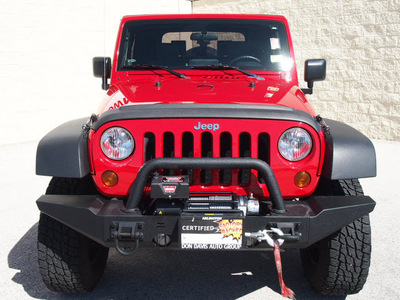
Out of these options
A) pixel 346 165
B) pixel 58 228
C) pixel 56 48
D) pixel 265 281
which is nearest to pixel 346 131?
pixel 346 165

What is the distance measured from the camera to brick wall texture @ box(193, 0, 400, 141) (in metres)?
9.14

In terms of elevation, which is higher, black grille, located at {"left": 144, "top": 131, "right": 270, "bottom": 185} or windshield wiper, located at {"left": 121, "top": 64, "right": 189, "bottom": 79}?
windshield wiper, located at {"left": 121, "top": 64, "right": 189, "bottom": 79}

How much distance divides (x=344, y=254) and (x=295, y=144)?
2.23ft

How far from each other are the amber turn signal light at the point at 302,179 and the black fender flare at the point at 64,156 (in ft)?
3.60

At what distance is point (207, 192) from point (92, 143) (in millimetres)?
651

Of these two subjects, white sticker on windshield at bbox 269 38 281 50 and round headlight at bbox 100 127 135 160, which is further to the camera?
white sticker on windshield at bbox 269 38 281 50

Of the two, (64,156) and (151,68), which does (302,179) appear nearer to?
(64,156)

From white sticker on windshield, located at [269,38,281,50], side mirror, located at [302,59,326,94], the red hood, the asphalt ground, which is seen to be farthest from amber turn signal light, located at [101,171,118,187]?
side mirror, located at [302,59,326,94]

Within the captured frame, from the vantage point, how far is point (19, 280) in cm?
321

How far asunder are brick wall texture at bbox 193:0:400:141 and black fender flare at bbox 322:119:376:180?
23.5 feet

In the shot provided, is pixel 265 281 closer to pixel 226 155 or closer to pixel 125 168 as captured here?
pixel 226 155

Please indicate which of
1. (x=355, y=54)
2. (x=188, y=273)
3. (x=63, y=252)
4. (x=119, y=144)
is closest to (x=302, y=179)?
(x=119, y=144)

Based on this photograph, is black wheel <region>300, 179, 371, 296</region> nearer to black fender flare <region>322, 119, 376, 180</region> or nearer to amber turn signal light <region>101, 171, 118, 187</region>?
black fender flare <region>322, 119, 376, 180</region>

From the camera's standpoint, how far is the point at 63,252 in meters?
2.77
